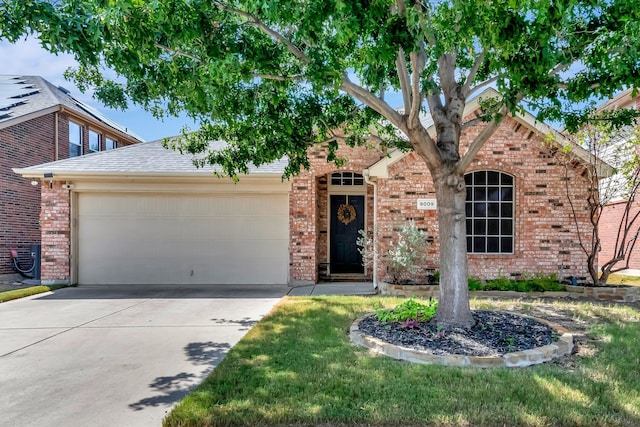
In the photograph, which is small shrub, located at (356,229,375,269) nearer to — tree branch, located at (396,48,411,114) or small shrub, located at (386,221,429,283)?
small shrub, located at (386,221,429,283)

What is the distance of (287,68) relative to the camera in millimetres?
6160

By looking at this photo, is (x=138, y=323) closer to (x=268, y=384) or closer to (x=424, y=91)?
(x=268, y=384)

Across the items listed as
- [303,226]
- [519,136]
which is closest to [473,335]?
[303,226]

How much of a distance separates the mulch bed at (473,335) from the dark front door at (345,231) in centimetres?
500

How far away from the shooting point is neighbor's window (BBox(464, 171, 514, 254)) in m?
9.37

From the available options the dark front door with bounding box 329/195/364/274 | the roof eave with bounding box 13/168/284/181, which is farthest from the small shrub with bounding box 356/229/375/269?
the roof eave with bounding box 13/168/284/181

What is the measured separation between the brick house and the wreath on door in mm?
341

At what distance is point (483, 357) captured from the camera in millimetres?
4227

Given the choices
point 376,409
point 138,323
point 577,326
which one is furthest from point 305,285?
point 376,409

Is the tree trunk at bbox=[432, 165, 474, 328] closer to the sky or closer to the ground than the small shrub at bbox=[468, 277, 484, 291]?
closer to the sky

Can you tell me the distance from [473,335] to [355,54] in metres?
3.82

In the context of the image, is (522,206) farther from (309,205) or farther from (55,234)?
(55,234)

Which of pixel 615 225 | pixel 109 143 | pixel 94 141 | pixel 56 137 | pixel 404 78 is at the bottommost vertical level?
pixel 615 225

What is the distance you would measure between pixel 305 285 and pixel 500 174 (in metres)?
5.48
